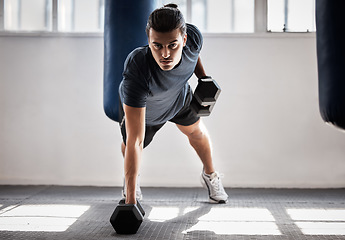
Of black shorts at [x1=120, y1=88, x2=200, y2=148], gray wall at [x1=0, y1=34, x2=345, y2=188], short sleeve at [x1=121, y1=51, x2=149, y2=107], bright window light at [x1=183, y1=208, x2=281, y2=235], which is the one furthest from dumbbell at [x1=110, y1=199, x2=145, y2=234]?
gray wall at [x1=0, y1=34, x2=345, y2=188]

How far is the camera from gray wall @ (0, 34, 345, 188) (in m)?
3.23

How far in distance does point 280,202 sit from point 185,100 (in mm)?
948

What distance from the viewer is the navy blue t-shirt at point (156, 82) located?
176cm

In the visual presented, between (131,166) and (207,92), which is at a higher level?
(207,92)

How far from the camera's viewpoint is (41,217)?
217cm

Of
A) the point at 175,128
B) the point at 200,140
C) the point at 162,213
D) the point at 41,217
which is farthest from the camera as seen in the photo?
the point at 175,128

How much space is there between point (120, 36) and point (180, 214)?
1.04 m

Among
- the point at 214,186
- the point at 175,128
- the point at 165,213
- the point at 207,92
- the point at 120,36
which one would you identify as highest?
the point at 120,36

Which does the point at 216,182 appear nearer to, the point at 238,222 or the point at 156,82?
the point at 238,222

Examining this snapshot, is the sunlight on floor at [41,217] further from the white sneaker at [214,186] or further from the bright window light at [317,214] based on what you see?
the bright window light at [317,214]

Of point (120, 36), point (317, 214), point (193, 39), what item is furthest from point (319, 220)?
point (120, 36)

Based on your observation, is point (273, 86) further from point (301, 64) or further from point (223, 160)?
point (223, 160)

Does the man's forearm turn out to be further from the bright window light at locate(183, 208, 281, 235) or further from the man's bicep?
the bright window light at locate(183, 208, 281, 235)

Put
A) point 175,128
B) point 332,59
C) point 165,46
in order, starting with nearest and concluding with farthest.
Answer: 1. point 332,59
2. point 165,46
3. point 175,128
